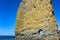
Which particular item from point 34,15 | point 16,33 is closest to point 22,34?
point 16,33

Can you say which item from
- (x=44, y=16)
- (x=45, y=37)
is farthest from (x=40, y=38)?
(x=44, y=16)

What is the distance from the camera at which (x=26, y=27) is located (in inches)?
557

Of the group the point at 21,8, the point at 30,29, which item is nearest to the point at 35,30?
the point at 30,29

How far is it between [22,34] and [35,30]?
2.64 ft

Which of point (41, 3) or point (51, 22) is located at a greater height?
point (41, 3)

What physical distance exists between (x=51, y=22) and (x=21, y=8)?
200cm

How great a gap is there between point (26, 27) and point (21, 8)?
3.99ft

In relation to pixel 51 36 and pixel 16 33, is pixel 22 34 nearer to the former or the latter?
pixel 16 33

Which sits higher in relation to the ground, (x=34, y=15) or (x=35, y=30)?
(x=34, y=15)

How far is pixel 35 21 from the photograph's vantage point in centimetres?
1412

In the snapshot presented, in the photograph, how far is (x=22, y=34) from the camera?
555 inches

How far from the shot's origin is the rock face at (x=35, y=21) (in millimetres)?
13969

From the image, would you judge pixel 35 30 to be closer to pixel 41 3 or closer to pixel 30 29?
pixel 30 29

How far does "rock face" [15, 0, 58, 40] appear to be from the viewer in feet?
45.8
